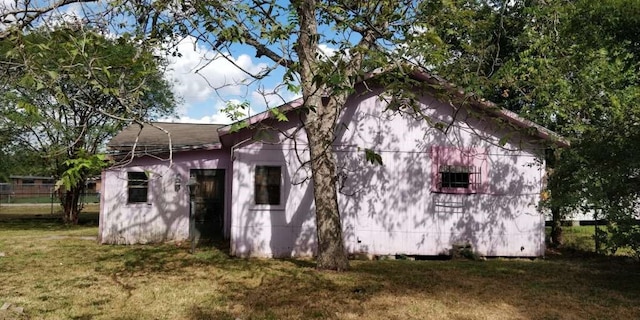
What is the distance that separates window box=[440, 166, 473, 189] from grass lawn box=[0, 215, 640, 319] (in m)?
1.89

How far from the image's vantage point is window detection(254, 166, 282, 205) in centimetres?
1112

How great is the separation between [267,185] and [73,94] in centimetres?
455

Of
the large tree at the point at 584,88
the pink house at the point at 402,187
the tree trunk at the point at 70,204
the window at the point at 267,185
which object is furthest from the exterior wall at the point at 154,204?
the tree trunk at the point at 70,204

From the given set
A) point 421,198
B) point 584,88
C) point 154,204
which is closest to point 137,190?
point 154,204

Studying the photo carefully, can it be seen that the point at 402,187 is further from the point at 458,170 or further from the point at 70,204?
the point at 70,204

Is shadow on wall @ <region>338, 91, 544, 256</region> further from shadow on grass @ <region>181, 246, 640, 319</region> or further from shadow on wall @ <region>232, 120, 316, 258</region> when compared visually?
shadow on wall @ <region>232, 120, 316, 258</region>

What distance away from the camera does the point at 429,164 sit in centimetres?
1150

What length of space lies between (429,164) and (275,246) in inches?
169

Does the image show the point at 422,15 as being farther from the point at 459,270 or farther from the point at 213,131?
the point at 213,131

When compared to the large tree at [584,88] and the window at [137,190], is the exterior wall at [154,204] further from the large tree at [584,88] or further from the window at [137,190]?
the large tree at [584,88]

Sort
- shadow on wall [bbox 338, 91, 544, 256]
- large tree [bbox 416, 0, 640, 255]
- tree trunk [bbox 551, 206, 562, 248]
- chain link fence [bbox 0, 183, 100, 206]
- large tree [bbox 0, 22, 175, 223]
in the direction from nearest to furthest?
large tree [bbox 0, 22, 175, 223] → large tree [bbox 416, 0, 640, 255] → shadow on wall [bbox 338, 91, 544, 256] → tree trunk [bbox 551, 206, 562, 248] → chain link fence [bbox 0, 183, 100, 206]

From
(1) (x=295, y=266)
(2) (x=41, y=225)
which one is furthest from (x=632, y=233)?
(2) (x=41, y=225)

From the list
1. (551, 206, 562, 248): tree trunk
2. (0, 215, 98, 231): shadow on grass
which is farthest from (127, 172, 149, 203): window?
(551, 206, 562, 248): tree trunk

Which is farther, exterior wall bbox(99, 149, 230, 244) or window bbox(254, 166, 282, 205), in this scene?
exterior wall bbox(99, 149, 230, 244)
